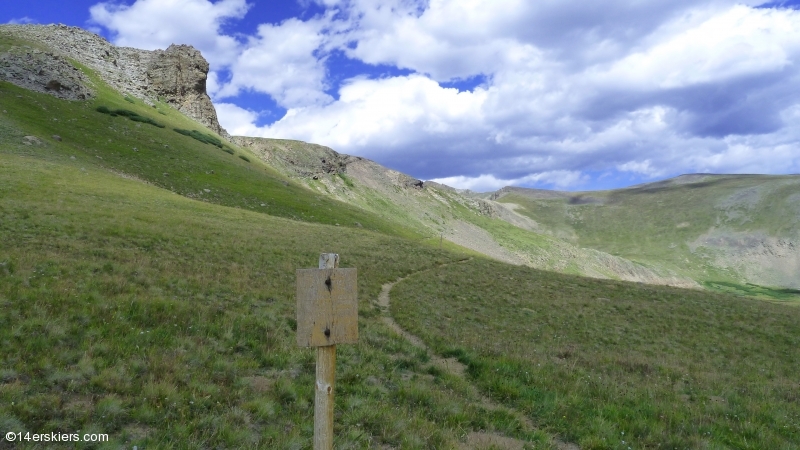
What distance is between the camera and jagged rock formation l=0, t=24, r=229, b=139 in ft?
282

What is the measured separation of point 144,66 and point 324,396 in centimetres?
11943

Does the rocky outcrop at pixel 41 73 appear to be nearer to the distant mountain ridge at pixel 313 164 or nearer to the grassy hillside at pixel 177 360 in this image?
the distant mountain ridge at pixel 313 164

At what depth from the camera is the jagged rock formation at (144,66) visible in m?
85.8

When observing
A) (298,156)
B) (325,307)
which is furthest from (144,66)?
(325,307)

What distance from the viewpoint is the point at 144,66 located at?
10281cm

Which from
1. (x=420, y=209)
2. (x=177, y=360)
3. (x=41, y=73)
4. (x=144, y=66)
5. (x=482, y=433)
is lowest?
(x=482, y=433)

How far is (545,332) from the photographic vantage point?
71.9ft

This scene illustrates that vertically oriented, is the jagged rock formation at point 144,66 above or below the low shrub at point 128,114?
above

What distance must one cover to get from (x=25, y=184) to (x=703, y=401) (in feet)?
129

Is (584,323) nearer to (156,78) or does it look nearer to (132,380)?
(132,380)

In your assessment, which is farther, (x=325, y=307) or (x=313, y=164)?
(x=313, y=164)

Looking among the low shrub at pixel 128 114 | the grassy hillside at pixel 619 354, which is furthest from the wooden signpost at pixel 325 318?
the low shrub at pixel 128 114

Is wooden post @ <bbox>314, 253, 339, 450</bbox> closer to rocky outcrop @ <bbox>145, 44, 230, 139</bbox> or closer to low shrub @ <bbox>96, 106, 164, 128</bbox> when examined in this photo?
low shrub @ <bbox>96, 106, 164, 128</bbox>

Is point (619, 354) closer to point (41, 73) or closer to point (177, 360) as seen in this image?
point (177, 360)
